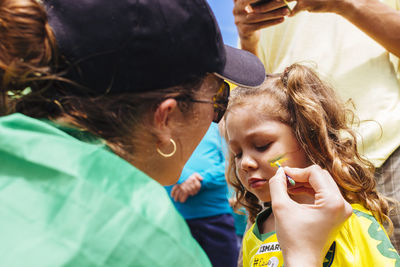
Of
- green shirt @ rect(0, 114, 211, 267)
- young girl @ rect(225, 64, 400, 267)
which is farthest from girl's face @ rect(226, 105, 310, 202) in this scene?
green shirt @ rect(0, 114, 211, 267)

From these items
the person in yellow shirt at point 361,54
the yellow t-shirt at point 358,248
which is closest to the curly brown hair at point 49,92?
the yellow t-shirt at point 358,248

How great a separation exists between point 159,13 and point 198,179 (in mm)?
1843

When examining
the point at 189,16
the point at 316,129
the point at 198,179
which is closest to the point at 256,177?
the point at 316,129

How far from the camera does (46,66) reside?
89 cm

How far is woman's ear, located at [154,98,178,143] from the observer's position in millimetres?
1013

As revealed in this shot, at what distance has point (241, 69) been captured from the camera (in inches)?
48.9

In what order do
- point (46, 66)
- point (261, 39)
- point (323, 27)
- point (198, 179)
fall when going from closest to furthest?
1. point (46, 66)
2. point (323, 27)
3. point (261, 39)
4. point (198, 179)

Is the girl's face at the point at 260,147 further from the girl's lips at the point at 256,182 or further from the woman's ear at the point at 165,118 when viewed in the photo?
the woman's ear at the point at 165,118

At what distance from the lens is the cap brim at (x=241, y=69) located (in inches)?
46.3

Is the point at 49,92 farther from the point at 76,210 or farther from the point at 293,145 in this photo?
the point at 293,145

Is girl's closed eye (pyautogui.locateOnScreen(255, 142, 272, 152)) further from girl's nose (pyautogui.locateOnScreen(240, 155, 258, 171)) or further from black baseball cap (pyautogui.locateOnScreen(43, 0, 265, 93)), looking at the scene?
black baseball cap (pyautogui.locateOnScreen(43, 0, 265, 93))

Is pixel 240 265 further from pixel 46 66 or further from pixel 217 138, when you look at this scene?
pixel 46 66

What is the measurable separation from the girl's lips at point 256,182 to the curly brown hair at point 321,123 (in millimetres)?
220

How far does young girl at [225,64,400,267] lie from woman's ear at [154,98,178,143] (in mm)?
544
